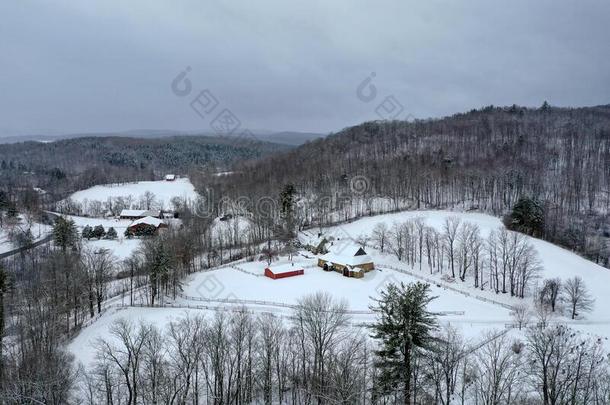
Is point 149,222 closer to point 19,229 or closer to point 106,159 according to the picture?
point 19,229

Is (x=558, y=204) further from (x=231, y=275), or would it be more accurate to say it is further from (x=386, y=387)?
(x=386, y=387)

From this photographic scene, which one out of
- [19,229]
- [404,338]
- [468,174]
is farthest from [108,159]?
[404,338]

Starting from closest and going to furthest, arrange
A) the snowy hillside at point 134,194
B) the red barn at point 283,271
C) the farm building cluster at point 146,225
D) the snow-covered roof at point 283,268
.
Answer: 1. the red barn at point 283,271
2. the snow-covered roof at point 283,268
3. the farm building cluster at point 146,225
4. the snowy hillside at point 134,194

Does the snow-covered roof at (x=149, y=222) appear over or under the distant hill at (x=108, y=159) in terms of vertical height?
under

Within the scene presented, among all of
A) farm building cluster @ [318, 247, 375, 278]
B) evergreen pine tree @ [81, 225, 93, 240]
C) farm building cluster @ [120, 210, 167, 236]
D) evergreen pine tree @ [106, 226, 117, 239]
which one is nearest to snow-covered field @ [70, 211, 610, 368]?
farm building cluster @ [318, 247, 375, 278]

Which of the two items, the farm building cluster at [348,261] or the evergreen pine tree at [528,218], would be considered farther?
the evergreen pine tree at [528,218]

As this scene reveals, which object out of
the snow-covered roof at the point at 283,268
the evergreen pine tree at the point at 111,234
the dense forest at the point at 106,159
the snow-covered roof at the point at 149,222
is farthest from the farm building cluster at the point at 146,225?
the dense forest at the point at 106,159

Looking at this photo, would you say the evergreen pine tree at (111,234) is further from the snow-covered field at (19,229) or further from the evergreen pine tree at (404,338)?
the evergreen pine tree at (404,338)
